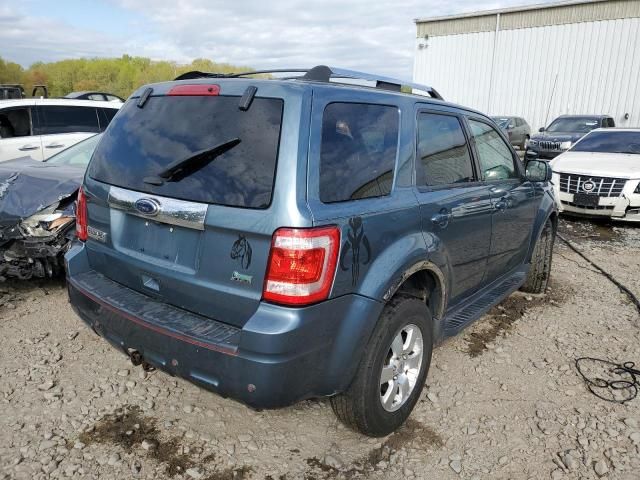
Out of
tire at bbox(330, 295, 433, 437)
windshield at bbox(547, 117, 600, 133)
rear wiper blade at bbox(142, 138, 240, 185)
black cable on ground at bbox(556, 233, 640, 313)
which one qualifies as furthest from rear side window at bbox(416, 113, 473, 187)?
windshield at bbox(547, 117, 600, 133)

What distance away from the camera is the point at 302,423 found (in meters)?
2.89

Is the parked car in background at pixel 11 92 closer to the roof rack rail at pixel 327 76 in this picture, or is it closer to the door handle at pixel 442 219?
the roof rack rail at pixel 327 76

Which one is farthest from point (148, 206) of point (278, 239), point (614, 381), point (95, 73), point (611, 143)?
point (95, 73)

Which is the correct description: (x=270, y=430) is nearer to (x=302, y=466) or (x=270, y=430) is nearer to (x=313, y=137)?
(x=302, y=466)

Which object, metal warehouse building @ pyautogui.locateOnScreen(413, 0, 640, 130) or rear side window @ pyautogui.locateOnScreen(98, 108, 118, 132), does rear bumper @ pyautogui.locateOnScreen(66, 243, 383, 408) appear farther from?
metal warehouse building @ pyautogui.locateOnScreen(413, 0, 640, 130)

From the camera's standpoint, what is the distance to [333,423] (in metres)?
2.90

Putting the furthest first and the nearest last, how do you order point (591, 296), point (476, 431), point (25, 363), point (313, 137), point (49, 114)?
1. point (49, 114)
2. point (591, 296)
3. point (25, 363)
4. point (476, 431)
5. point (313, 137)

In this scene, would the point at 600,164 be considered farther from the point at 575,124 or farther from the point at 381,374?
the point at 575,124

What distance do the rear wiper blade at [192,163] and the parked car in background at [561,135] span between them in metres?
13.3

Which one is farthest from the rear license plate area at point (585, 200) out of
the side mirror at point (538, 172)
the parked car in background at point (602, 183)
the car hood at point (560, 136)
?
the car hood at point (560, 136)

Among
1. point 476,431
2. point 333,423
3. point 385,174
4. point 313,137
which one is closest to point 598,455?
point 476,431

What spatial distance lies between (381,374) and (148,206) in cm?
141

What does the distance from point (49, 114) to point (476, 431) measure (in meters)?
8.49

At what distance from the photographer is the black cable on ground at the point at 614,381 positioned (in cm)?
322
